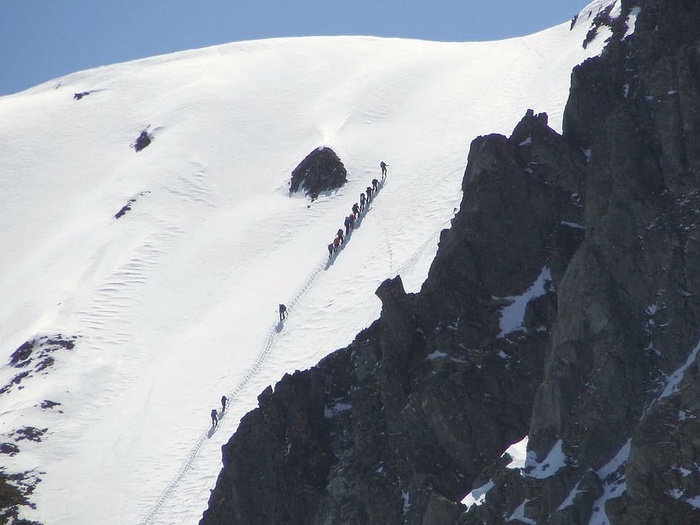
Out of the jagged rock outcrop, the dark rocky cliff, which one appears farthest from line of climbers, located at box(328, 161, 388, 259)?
the dark rocky cliff

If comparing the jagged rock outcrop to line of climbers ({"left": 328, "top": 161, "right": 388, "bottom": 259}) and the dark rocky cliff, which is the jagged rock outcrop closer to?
line of climbers ({"left": 328, "top": 161, "right": 388, "bottom": 259})

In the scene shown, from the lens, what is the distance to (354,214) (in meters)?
53.8

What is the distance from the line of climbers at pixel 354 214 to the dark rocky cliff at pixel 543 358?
692 inches

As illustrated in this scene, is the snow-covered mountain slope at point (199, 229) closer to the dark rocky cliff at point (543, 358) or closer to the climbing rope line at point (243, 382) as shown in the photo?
the climbing rope line at point (243, 382)

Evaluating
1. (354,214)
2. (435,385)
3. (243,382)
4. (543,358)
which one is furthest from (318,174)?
(543,358)

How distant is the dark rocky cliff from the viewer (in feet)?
74.5

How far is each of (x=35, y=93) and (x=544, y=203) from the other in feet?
275

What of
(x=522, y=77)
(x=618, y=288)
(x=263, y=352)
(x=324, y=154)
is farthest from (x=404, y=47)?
(x=618, y=288)

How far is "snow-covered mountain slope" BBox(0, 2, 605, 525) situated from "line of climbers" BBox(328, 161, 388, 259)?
81 cm

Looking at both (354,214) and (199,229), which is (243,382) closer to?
(354,214)

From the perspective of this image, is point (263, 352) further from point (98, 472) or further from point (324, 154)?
point (324, 154)

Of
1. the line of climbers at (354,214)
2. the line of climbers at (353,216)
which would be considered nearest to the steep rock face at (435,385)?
the line of climbers at (353,216)

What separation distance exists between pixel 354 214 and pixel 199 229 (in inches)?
477

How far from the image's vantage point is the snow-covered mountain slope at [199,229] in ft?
133
